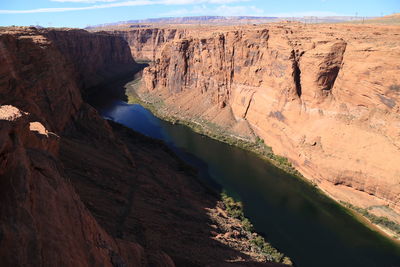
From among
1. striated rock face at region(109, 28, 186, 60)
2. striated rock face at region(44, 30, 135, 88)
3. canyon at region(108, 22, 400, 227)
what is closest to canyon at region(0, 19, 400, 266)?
canyon at region(108, 22, 400, 227)

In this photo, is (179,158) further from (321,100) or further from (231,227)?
(321,100)

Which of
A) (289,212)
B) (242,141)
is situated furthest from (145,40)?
(289,212)

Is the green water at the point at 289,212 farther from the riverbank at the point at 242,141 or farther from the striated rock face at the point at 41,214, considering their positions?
the striated rock face at the point at 41,214

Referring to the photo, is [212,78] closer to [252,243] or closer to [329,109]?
[329,109]

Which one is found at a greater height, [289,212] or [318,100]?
[318,100]

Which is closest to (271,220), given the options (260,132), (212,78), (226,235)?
(226,235)

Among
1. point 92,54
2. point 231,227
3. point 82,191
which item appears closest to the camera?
point 82,191

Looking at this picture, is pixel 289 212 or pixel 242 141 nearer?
pixel 289 212
